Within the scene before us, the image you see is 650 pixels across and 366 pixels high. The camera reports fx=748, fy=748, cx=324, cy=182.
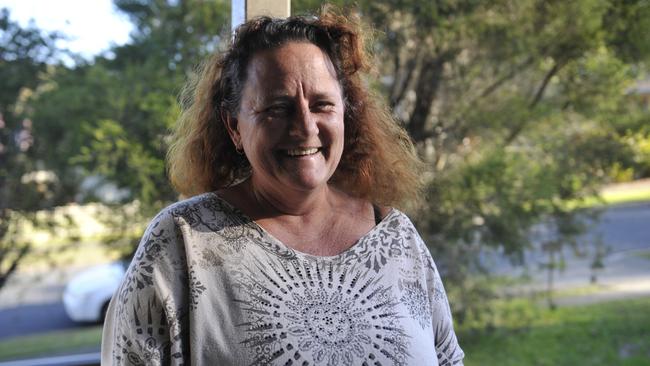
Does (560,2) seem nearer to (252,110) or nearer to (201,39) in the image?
(201,39)

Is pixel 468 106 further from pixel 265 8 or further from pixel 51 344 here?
pixel 51 344

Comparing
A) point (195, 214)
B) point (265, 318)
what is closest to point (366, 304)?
point (265, 318)

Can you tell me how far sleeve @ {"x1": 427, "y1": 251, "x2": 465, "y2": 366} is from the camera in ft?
4.34

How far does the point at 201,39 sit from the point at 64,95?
62 centimetres

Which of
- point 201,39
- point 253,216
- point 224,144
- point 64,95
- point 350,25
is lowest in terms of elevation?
point 253,216

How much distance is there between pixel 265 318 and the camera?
114 cm

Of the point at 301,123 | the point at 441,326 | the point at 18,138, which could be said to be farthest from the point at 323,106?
the point at 18,138

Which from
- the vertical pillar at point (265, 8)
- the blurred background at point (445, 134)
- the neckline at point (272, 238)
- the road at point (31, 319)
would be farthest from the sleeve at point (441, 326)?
the road at point (31, 319)

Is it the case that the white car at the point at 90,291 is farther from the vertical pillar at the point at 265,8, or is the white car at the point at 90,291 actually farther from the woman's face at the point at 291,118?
the woman's face at the point at 291,118

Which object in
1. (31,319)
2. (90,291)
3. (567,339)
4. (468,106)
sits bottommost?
(567,339)

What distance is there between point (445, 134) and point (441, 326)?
1.94m

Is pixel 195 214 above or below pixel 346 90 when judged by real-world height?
below

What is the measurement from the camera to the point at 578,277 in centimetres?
343

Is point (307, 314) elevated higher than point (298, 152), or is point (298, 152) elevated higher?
point (298, 152)
